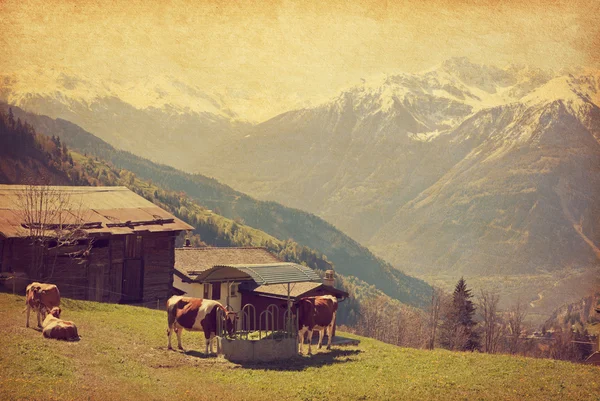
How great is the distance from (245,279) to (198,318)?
15.1 ft

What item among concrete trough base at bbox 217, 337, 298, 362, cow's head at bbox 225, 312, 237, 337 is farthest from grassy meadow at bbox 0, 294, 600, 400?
cow's head at bbox 225, 312, 237, 337

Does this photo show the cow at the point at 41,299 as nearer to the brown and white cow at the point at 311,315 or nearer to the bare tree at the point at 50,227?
the brown and white cow at the point at 311,315

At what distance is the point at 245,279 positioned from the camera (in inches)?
1339

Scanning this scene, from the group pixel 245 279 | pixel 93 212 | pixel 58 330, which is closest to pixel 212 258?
pixel 93 212

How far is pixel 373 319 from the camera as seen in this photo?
6181 inches

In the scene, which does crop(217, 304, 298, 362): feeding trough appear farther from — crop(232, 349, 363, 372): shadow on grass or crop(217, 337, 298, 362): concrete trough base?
crop(232, 349, 363, 372): shadow on grass

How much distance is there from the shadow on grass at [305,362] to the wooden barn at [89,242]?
2012cm

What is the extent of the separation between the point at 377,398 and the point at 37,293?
15.4 meters

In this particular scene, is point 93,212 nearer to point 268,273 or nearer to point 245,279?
point 245,279

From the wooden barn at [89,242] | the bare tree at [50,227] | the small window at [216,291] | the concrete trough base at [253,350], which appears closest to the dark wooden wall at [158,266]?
the wooden barn at [89,242]

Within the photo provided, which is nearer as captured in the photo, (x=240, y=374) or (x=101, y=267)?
(x=240, y=374)

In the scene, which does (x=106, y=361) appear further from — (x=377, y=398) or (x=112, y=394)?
(x=377, y=398)

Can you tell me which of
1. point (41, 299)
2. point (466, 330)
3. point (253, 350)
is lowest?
point (466, 330)

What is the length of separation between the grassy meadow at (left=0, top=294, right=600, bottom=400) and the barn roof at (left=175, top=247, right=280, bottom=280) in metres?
27.3
